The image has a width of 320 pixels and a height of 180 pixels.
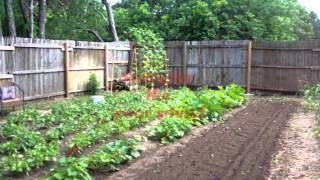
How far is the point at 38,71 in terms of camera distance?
1235cm

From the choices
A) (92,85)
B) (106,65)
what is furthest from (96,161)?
(106,65)

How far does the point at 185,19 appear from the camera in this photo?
69.3ft

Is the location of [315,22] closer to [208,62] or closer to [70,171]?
[208,62]

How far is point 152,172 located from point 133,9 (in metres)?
20.8

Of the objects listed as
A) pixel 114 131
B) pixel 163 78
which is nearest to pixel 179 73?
pixel 163 78

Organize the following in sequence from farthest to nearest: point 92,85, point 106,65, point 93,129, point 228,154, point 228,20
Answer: point 228,20 → point 106,65 → point 92,85 → point 93,129 → point 228,154

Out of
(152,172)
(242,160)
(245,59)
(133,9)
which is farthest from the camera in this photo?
(133,9)

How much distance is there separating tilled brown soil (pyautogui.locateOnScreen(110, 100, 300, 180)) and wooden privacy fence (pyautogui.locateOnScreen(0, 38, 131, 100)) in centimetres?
552

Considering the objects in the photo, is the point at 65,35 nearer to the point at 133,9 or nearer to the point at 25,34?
the point at 25,34

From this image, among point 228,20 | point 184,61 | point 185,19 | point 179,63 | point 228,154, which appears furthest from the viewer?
point 185,19

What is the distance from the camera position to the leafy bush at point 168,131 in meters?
7.67

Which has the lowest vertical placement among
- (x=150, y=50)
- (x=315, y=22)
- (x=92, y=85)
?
(x=92, y=85)

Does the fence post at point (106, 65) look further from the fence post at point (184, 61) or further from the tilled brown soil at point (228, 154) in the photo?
the tilled brown soil at point (228, 154)

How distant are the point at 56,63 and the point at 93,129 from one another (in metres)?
6.03
